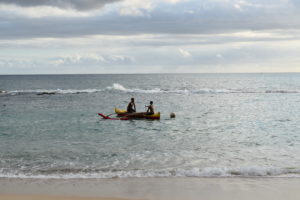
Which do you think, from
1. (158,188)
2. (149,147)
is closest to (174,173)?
(158,188)

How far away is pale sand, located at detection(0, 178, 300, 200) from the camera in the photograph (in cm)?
791

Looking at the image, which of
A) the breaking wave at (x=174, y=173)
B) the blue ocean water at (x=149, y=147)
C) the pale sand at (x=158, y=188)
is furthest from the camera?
the blue ocean water at (x=149, y=147)

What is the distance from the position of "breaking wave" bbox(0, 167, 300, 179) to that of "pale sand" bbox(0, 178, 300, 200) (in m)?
0.39

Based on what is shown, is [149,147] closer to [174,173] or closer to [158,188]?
[174,173]

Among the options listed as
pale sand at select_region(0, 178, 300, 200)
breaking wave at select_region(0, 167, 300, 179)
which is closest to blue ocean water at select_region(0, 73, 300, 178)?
breaking wave at select_region(0, 167, 300, 179)

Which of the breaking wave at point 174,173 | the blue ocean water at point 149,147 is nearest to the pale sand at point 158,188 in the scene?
the breaking wave at point 174,173

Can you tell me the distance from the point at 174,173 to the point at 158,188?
146 centimetres

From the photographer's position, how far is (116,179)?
30.7 ft

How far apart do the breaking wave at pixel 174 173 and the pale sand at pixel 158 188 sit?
39cm

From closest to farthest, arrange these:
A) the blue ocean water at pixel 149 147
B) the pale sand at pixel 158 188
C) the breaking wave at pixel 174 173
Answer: the pale sand at pixel 158 188 → the breaking wave at pixel 174 173 → the blue ocean water at pixel 149 147

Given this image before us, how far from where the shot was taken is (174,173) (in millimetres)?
9898

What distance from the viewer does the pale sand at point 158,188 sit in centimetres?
791

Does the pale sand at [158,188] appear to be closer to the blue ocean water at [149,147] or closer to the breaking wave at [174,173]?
the breaking wave at [174,173]

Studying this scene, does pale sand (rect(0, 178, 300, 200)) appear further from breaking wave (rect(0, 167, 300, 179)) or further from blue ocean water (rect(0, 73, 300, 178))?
blue ocean water (rect(0, 73, 300, 178))
